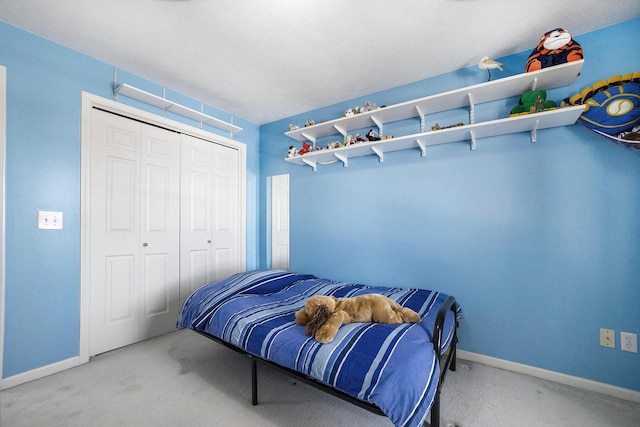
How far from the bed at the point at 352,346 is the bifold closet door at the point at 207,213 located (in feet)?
2.84

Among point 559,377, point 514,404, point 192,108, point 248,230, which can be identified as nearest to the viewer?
point 514,404

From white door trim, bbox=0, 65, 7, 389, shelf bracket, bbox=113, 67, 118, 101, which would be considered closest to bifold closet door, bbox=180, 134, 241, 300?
shelf bracket, bbox=113, 67, 118, 101

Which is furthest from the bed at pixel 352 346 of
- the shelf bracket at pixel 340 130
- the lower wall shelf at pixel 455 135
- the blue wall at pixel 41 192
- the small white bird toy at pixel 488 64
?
the small white bird toy at pixel 488 64

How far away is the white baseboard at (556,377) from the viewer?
1724mm

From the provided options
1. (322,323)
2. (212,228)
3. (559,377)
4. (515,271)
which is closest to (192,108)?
(212,228)

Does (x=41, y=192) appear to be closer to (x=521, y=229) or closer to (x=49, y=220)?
(x=49, y=220)

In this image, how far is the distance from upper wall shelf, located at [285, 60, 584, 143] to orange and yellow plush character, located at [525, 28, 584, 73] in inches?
2.0

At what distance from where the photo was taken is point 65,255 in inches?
82.2

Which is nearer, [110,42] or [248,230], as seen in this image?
[110,42]

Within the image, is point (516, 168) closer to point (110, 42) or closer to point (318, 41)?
point (318, 41)

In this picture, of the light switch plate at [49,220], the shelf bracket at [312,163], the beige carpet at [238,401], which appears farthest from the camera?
the shelf bracket at [312,163]

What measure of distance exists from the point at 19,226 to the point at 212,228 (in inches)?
60.4

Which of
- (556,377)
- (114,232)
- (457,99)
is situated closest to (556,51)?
(457,99)

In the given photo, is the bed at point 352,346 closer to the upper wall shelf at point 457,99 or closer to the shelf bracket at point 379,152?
the shelf bracket at point 379,152
